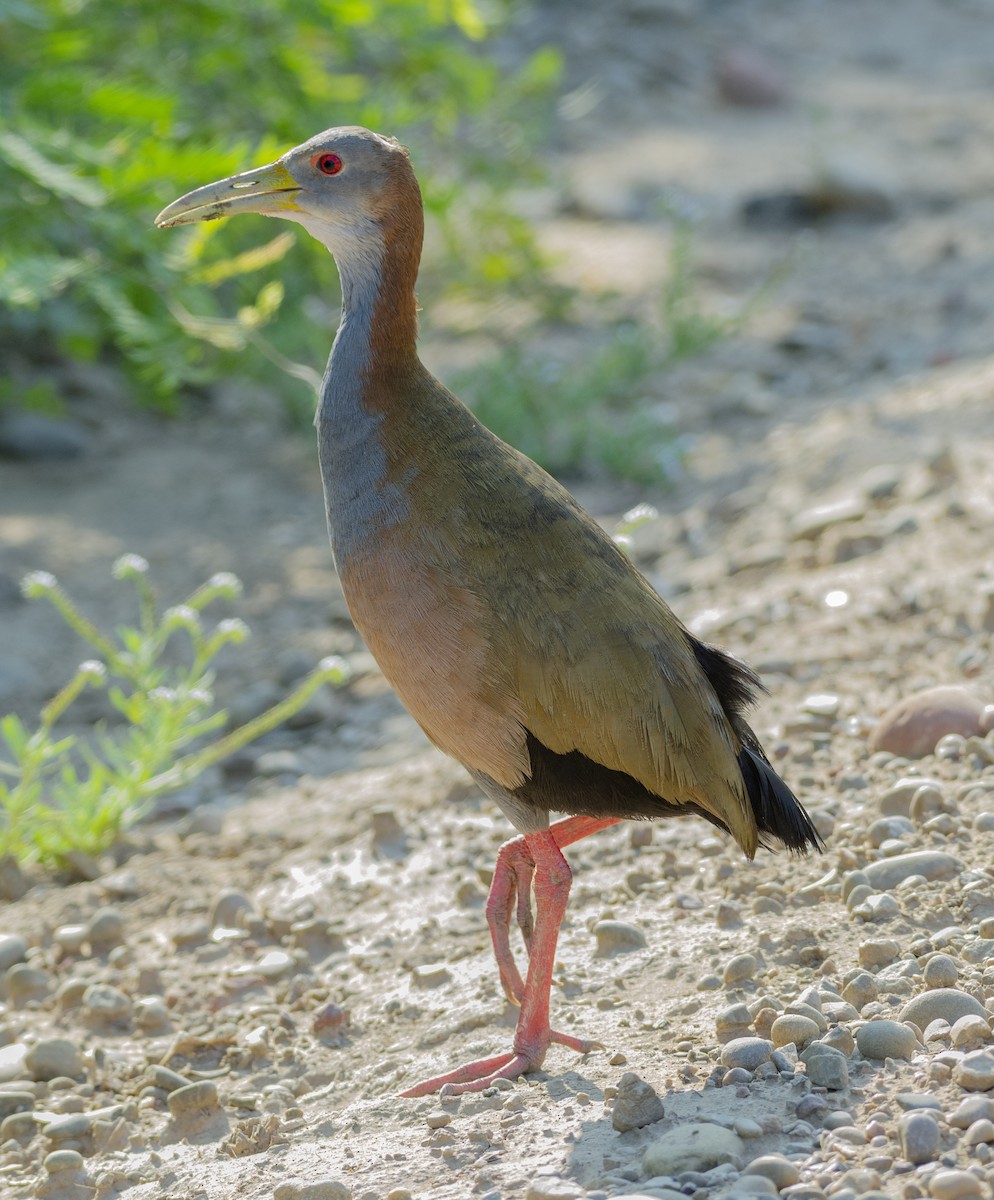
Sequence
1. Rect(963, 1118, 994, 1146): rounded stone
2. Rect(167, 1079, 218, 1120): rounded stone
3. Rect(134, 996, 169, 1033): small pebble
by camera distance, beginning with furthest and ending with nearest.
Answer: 1. Rect(134, 996, 169, 1033): small pebble
2. Rect(167, 1079, 218, 1120): rounded stone
3. Rect(963, 1118, 994, 1146): rounded stone

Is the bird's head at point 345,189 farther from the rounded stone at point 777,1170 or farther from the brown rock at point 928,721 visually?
the rounded stone at point 777,1170

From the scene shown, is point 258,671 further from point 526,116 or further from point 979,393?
point 526,116

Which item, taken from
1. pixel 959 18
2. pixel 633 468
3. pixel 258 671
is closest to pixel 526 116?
pixel 633 468

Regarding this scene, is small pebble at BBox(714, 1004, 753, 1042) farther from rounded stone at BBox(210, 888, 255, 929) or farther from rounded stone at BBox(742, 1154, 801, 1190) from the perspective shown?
rounded stone at BBox(210, 888, 255, 929)

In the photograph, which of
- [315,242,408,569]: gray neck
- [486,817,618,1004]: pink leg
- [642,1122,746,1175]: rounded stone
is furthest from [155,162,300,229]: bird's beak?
[642,1122,746,1175]: rounded stone

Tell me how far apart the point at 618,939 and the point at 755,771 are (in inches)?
26.9

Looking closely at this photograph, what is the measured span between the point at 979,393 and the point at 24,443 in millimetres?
4755

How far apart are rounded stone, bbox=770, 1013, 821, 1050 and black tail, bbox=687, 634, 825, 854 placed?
18.4 inches

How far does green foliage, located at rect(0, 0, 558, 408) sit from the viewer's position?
21.1ft

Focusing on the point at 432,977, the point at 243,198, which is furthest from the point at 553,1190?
the point at 243,198

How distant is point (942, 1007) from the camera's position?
138 inches

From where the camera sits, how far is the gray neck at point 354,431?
382 cm

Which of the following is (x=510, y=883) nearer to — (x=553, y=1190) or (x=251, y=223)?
(x=553, y=1190)

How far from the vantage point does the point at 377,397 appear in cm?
394
